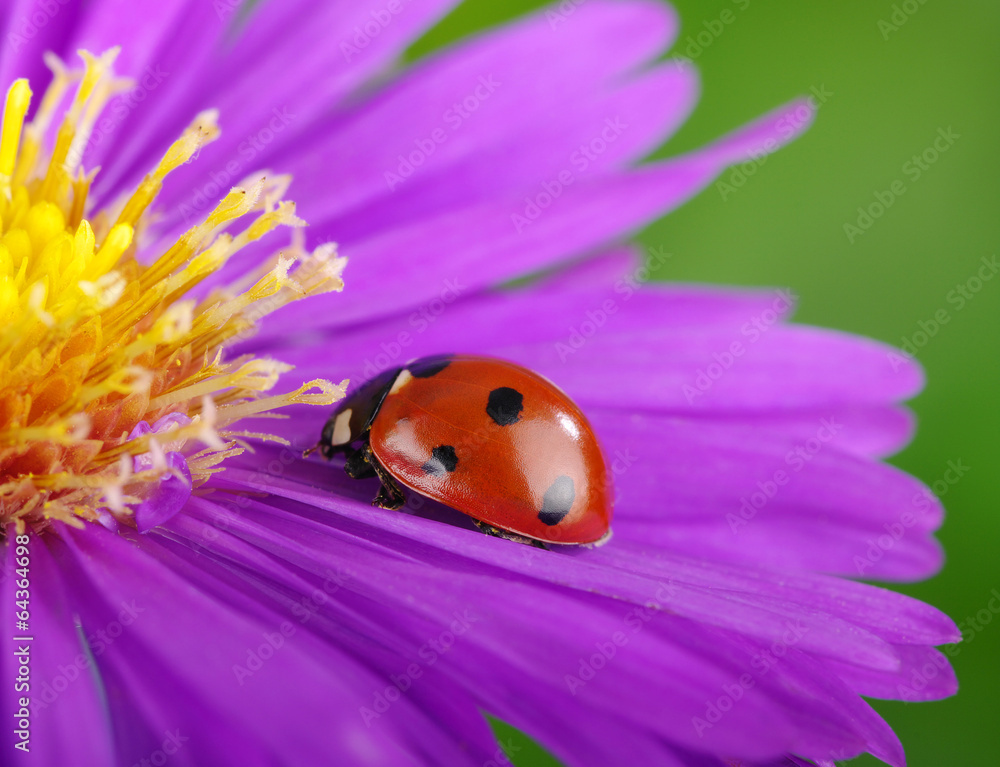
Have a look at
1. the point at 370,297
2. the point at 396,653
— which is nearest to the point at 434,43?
the point at 370,297

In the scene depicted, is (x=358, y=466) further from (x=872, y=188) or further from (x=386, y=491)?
(x=872, y=188)

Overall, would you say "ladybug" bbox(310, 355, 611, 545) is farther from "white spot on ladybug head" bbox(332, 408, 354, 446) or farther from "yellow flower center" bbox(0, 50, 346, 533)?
"yellow flower center" bbox(0, 50, 346, 533)

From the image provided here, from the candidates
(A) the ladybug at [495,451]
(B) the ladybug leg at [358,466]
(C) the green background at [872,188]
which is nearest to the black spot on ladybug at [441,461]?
(A) the ladybug at [495,451]

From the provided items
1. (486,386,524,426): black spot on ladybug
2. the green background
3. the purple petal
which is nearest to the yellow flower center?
the purple petal

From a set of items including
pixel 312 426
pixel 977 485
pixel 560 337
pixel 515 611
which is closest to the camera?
pixel 515 611

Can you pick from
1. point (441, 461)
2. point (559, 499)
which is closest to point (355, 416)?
point (441, 461)

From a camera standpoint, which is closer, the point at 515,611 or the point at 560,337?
the point at 515,611

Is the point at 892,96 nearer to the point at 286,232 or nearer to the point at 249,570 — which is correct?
the point at 286,232
